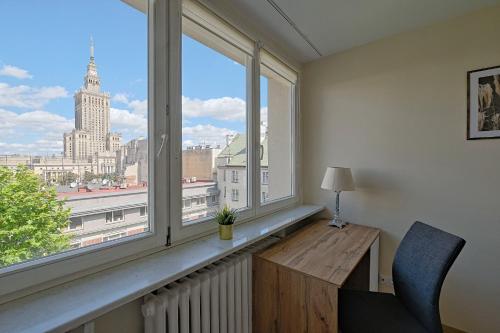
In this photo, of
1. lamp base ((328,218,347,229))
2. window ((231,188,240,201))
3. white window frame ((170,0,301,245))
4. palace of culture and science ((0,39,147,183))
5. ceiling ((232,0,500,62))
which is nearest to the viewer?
palace of culture and science ((0,39,147,183))

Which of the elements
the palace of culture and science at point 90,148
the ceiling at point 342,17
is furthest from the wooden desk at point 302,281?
the ceiling at point 342,17

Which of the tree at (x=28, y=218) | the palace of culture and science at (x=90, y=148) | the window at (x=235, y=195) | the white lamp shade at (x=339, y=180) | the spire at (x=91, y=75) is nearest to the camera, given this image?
the tree at (x=28, y=218)

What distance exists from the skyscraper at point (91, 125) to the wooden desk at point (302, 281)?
3.75 feet

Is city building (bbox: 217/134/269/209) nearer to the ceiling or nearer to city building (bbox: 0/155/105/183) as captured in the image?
city building (bbox: 0/155/105/183)

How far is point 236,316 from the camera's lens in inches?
56.0

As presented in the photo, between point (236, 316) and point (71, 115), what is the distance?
55.3 inches

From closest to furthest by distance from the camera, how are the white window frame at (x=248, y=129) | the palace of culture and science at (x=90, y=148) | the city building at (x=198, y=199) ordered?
the palace of culture and science at (x=90, y=148) → the white window frame at (x=248, y=129) → the city building at (x=198, y=199)

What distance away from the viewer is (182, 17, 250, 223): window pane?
1463 millimetres

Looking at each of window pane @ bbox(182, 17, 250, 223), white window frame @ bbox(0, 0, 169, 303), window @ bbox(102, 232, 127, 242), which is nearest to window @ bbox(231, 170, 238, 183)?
window pane @ bbox(182, 17, 250, 223)

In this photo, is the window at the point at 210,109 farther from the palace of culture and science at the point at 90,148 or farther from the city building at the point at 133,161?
the palace of culture and science at the point at 90,148

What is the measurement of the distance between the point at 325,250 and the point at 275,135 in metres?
1.29

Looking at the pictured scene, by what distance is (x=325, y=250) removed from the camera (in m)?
1.69

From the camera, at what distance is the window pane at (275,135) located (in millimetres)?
2172

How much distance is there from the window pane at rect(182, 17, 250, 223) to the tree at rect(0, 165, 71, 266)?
61 centimetres
